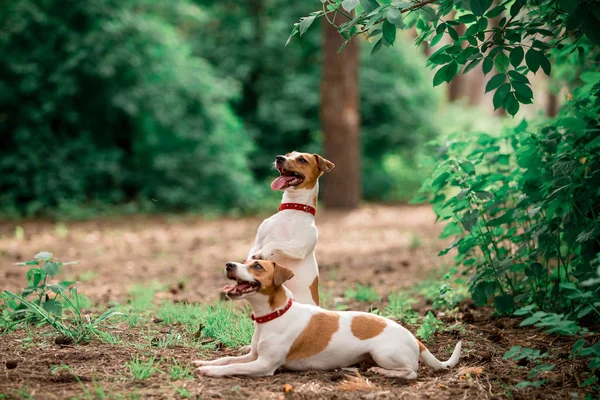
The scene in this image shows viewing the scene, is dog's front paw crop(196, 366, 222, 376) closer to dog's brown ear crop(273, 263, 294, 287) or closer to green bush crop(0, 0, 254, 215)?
dog's brown ear crop(273, 263, 294, 287)

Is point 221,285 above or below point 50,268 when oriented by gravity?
below

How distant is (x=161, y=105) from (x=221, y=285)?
296 inches

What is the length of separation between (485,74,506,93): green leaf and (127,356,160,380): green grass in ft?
8.61

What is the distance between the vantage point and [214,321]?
4.66 metres

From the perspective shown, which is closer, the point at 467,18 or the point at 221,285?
the point at 467,18

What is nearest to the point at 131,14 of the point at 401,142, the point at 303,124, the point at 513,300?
the point at 303,124

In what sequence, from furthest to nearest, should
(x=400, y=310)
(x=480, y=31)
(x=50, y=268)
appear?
1. (x=400, y=310)
2. (x=50, y=268)
3. (x=480, y=31)

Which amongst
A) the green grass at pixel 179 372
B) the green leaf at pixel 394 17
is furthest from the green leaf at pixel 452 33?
the green grass at pixel 179 372

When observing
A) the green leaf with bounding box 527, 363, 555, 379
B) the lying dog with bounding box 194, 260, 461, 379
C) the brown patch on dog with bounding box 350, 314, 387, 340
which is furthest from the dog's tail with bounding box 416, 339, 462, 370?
the green leaf with bounding box 527, 363, 555, 379

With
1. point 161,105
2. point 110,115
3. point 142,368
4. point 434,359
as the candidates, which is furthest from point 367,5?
point 110,115

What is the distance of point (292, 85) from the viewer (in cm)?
1579

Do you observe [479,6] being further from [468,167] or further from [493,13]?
[468,167]

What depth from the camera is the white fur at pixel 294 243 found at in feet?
13.4

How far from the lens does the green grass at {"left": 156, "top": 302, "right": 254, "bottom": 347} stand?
4379 mm
